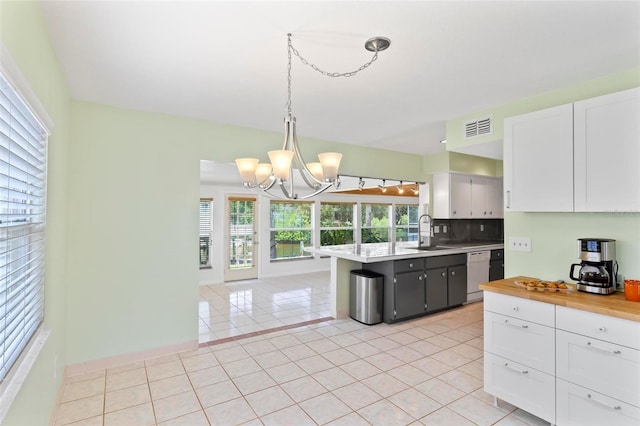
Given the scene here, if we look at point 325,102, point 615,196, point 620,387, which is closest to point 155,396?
point 325,102

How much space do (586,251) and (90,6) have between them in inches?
130

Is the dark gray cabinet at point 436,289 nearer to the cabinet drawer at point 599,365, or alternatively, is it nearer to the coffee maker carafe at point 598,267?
the coffee maker carafe at point 598,267

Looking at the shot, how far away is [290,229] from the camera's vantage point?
807 cm

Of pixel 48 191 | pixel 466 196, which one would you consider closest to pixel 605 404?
pixel 48 191

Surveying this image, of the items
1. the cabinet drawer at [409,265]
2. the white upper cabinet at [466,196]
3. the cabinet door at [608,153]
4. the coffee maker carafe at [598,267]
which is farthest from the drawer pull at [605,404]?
the white upper cabinet at [466,196]

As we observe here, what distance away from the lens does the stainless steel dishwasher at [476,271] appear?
5.04m

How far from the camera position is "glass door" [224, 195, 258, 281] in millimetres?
7197

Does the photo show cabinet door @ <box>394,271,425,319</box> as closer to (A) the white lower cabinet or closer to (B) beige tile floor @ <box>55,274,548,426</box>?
(B) beige tile floor @ <box>55,274,548,426</box>

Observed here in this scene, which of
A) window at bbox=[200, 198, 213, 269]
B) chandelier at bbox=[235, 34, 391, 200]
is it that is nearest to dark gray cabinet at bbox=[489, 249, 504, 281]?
chandelier at bbox=[235, 34, 391, 200]

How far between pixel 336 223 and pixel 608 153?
21.8ft

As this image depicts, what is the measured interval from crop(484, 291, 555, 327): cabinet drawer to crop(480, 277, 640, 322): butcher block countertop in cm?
4

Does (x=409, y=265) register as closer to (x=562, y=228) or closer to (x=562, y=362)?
(x=562, y=228)

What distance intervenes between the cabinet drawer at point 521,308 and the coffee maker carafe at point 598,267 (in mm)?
402

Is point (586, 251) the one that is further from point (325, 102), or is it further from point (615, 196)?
point (325, 102)
